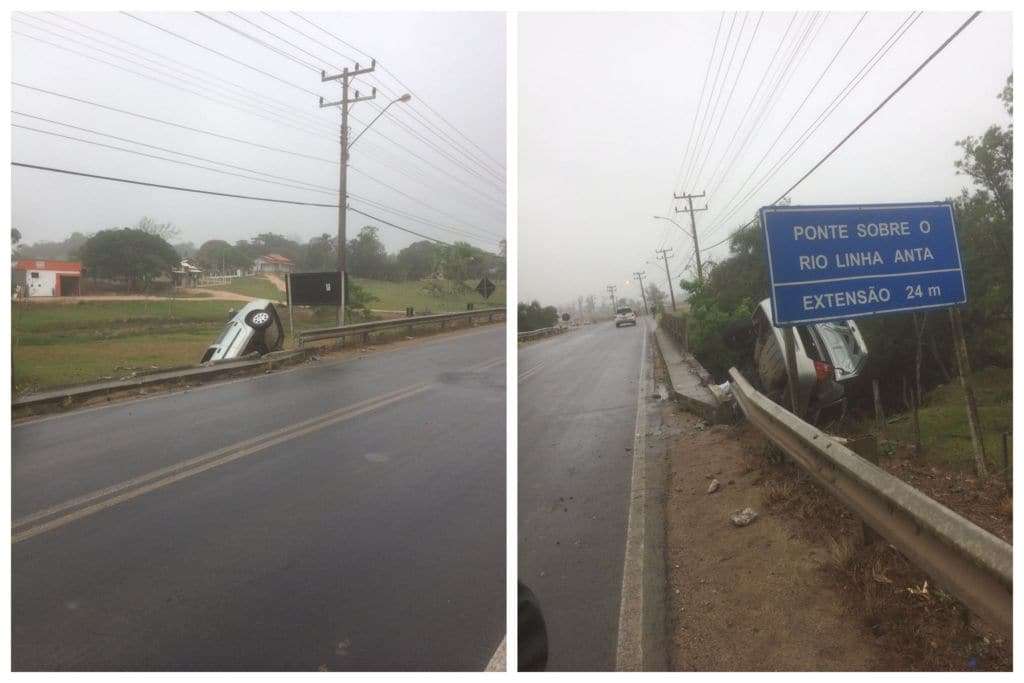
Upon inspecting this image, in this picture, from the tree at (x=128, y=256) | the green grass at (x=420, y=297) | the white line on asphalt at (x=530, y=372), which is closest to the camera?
the white line on asphalt at (x=530, y=372)

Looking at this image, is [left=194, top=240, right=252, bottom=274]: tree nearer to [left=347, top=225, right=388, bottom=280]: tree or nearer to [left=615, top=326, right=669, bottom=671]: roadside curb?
[left=347, top=225, right=388, bottom=280]: tree

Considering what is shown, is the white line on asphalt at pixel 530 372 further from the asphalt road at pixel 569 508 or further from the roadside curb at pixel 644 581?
the roadside curb at pixel 644 581

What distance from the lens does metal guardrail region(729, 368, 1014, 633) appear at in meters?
1.31

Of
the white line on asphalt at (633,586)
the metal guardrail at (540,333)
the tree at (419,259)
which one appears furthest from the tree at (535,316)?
the tree at (419,259)

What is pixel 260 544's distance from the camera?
95.3 inches

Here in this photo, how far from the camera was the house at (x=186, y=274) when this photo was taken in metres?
7.76

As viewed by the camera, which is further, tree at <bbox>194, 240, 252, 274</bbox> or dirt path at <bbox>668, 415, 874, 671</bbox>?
tree at <bbox>194, 240, 252, 274</bbox>

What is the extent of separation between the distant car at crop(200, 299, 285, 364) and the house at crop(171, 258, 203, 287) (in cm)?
78

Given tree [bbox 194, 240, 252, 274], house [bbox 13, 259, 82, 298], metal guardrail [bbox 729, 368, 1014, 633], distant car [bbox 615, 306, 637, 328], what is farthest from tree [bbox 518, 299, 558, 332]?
tree [bbox 194, 240, 252, 274]

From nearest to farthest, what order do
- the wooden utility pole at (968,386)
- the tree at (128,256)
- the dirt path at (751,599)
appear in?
the dirt path at (751,599), the wooden utility pole at (968,386), the tree at (128,256)

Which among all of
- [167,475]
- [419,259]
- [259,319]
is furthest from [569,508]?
[259,319]

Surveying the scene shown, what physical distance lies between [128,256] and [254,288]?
2510 millimetres

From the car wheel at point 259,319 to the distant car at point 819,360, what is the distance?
24.3 feet

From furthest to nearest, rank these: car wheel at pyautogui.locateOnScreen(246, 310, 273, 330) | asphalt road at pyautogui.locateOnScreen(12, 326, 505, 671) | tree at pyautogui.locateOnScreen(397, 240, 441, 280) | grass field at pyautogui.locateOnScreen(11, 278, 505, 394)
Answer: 1. car wheel at pyautogui.locateOnScreen(246, 310, 273, 330)
2. grass field at pyautogui.locateOnScreen(11, 278, 505, 394)
3. tree at pyautogui.locateOnScreen(397, 240, 441, 280)
4. asphalt road at pyautogui.locateOnScreen(12, 326, 505, 671)
